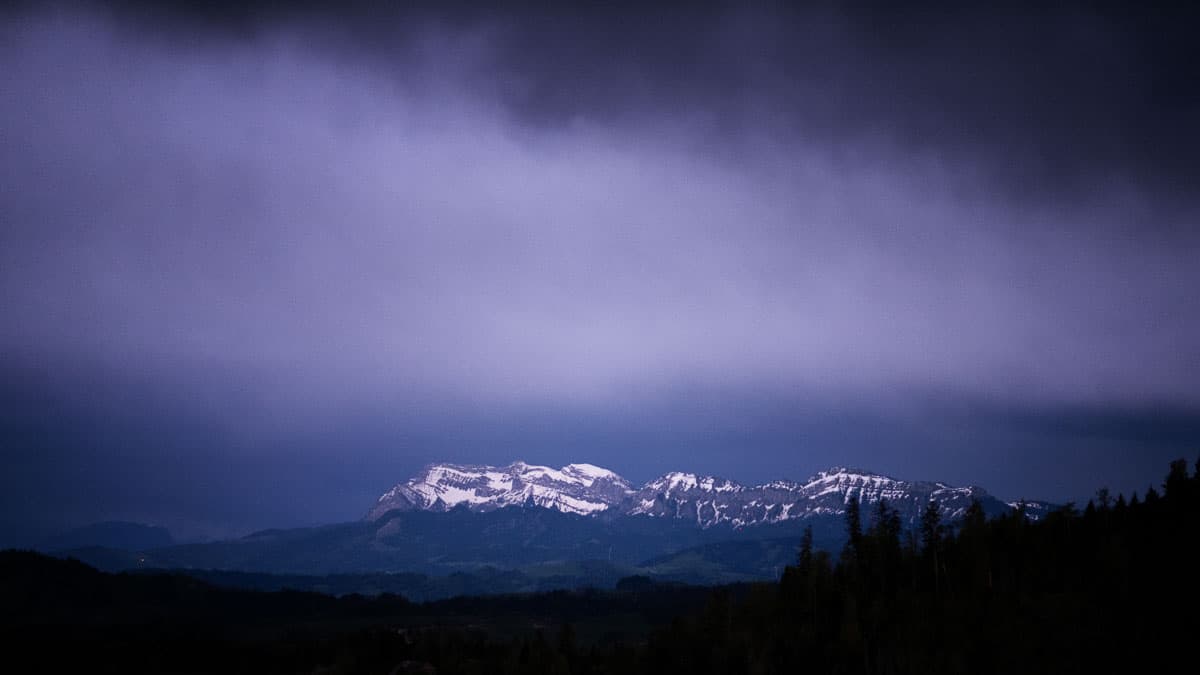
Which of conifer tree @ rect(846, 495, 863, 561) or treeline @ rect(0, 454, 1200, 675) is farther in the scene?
conifer tree @ rect(846, 495, 863, 561)

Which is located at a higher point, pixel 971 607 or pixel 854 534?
pixel 854 534

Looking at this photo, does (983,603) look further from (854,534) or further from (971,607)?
(854,534)

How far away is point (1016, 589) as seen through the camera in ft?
509

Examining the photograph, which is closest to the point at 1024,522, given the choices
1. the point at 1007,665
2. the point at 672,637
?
the point at 1007,665

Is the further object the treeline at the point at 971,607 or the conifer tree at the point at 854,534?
the conifer tree at the point at 854,534

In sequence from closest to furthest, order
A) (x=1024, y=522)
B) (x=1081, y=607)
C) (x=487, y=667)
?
(x=1081, y=607)
(x=1024, y=522)
(x=487, y=667)

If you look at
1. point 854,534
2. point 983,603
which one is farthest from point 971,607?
point 854,534

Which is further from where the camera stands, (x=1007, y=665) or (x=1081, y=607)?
(x=1081, y=607)

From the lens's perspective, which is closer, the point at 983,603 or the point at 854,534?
the point at 983,603

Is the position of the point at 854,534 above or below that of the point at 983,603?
above

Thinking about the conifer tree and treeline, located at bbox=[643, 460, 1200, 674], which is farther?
the conifer tree

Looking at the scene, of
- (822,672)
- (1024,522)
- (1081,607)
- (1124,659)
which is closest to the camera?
(1124,659)

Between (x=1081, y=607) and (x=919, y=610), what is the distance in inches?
1045

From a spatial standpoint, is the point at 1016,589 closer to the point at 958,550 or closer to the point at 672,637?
the point at 958,550
